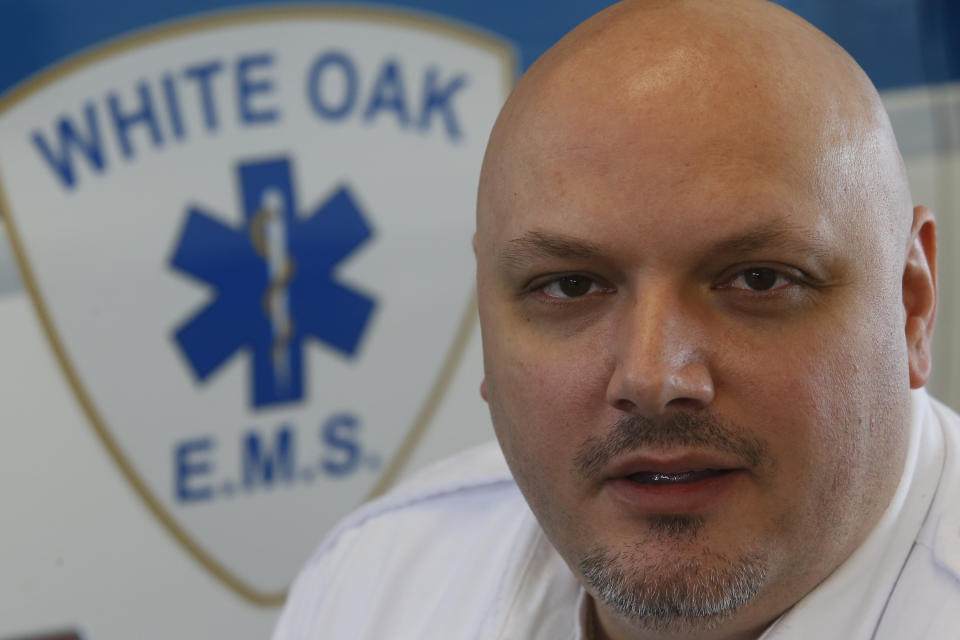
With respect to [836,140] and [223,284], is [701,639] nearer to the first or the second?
[836,140]

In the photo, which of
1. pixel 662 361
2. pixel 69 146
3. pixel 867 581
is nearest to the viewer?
pixel 662 361

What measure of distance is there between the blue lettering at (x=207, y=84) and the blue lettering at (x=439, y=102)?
32 cm

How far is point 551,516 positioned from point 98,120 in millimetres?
1087

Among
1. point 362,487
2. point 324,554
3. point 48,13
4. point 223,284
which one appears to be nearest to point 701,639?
point 324,554

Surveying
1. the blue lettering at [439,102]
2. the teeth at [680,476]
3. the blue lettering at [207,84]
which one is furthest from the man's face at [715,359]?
the blue lettering at [207,84]

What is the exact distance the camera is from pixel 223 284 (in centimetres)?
162

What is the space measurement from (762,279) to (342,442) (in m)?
0.98

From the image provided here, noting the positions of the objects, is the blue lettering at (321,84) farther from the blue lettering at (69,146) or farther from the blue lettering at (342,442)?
the blue lettering at (342,442)

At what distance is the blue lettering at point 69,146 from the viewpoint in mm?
1606

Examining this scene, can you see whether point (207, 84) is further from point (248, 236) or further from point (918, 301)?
point (918, 301)

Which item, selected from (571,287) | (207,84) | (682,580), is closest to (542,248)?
(571,287)

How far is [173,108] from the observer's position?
1.62 metres

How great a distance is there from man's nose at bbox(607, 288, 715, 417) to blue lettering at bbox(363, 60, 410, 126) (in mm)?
927

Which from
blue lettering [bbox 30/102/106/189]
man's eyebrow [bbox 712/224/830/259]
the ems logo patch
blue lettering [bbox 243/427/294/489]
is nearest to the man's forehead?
man's eyebrow [bbox 712/224/830/259]
